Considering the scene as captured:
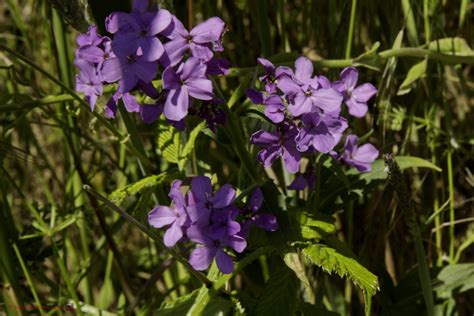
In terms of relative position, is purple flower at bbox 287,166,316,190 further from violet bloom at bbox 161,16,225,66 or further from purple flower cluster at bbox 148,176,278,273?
violet bloom at bbox 161,16,225,66

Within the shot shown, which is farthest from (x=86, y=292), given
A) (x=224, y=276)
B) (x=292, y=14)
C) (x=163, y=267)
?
(x=292, y=14)

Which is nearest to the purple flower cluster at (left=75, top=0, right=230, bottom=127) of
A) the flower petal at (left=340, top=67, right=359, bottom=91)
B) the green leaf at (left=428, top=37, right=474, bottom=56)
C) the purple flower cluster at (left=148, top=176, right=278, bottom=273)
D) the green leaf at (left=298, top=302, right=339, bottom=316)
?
the purple flower cluster at (left=148, top=176, right=278, bottom=273)

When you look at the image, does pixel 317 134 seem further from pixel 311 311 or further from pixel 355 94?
pixel 311 311

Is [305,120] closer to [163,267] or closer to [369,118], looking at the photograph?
[163,267]

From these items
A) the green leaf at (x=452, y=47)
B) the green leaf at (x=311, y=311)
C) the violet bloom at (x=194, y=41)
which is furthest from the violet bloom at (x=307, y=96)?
the green leaf at (x=452, y=47)

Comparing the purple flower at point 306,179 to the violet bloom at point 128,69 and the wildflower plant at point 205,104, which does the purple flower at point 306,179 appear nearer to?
the wildflower plant at point 205,104

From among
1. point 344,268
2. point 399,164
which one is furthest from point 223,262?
point 399,164

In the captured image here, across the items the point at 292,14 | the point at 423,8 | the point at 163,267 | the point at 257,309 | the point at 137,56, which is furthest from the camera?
the point at 292,14
